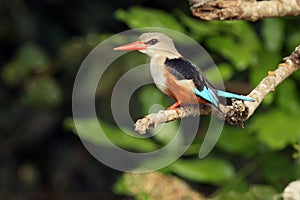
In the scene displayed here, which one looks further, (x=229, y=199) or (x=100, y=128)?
(x=100, y=128)

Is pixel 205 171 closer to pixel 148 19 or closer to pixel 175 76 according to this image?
pixel 148 19

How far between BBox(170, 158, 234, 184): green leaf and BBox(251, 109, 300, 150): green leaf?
13cm

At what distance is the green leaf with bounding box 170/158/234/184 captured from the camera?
1695 millimetres

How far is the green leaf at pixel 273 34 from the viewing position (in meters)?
1.61

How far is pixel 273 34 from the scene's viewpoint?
164 cm

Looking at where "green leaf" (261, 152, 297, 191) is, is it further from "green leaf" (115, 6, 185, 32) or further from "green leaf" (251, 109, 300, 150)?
"green leaf" (115, 6, 185, 32)

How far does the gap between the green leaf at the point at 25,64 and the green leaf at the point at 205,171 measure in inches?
35.5

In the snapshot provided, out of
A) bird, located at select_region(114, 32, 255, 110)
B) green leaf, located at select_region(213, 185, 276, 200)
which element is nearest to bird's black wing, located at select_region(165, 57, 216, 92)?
bird, located at select_region(114, 32, 255, 110)

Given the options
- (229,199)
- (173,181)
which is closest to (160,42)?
(229,199)

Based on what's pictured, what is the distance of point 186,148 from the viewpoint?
5.50 ft

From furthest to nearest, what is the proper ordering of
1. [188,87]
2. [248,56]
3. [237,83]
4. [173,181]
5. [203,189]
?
[203,189]
[237,83]
[248,56]
[173,181]
[188,87]

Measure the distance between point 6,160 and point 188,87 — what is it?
2056 millimetres

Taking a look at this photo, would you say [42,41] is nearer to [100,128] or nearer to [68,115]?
[68,115]

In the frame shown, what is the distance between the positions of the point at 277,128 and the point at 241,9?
76 centimetres
